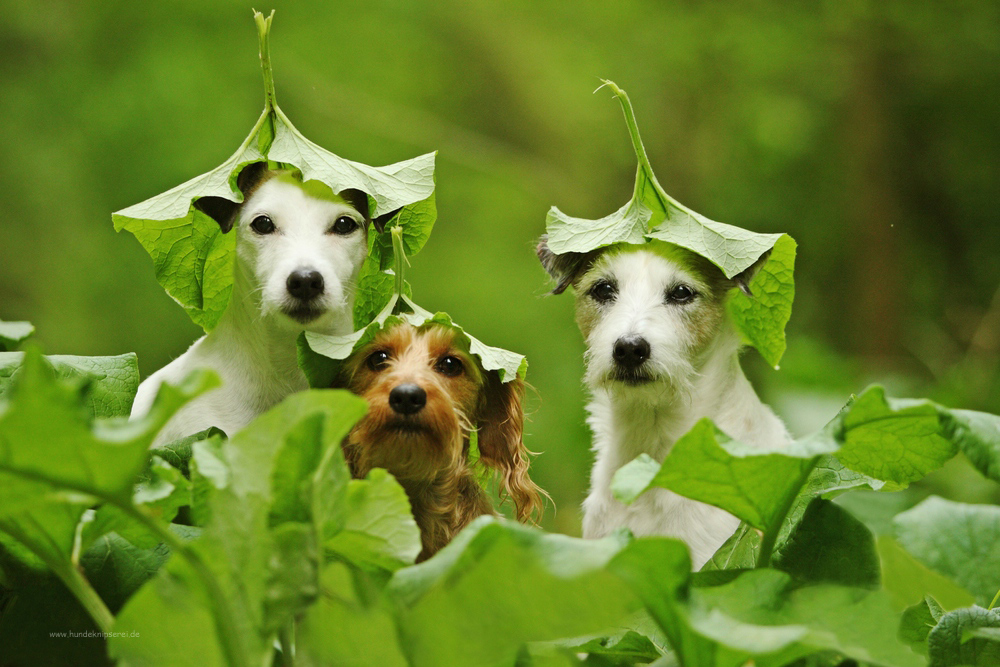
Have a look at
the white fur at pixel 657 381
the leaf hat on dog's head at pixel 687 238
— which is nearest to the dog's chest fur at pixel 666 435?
the white fur at pixel 657 381

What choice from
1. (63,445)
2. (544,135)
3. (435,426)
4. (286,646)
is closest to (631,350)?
(435,426)

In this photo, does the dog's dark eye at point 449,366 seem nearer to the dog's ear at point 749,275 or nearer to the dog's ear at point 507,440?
the dog's ear at point 507,440

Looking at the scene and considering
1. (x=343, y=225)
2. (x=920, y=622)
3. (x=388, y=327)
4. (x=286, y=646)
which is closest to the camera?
(x=286, y=646)

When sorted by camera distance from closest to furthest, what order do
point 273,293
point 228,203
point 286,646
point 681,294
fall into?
point 286,646 → point 228,203 → point 273,293 → point 681,294

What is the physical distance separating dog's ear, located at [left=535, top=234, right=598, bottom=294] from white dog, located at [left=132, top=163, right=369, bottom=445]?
0.57 metres

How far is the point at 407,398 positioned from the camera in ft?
6.15

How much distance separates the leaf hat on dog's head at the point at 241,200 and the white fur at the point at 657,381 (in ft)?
2.96

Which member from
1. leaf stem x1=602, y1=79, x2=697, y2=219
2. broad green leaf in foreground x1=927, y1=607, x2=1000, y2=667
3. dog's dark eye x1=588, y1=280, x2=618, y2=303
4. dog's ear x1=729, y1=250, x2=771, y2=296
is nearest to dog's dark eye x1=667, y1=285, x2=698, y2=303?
dog's dark eye x1=588, y1=280, x2=618, y2=303

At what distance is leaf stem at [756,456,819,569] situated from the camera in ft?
3.04

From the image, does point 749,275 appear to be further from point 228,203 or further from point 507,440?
point 228,203

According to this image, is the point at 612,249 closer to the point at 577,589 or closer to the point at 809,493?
the point at 809,493

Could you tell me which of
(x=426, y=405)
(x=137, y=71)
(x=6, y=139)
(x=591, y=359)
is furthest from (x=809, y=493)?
(x=6, y=139)

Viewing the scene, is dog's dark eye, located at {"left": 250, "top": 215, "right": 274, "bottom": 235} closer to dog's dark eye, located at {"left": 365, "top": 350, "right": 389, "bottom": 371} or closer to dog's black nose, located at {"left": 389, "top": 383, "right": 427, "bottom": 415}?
dog's dark eye, located at {"left": 365, "top": 350, "right": 389, "bottom": 371}

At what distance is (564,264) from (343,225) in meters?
0.65
